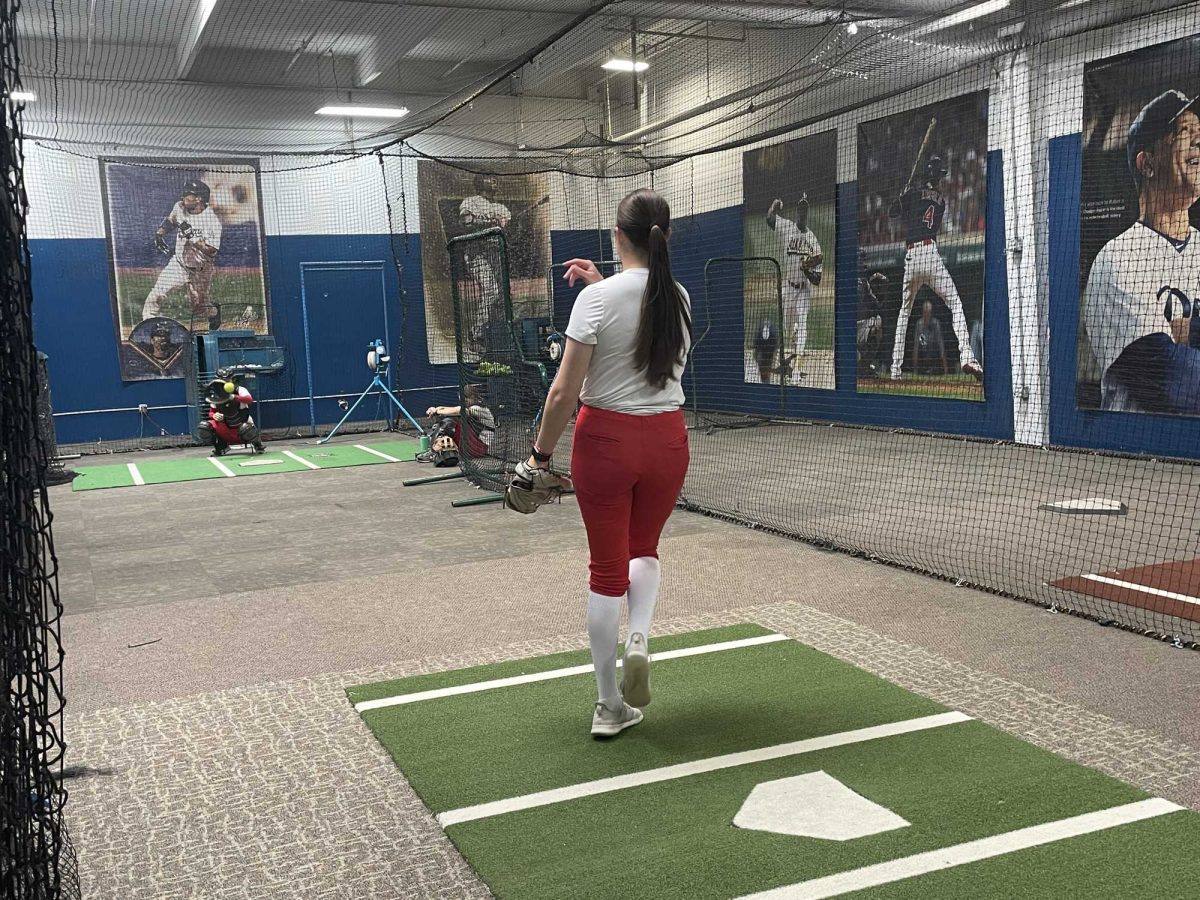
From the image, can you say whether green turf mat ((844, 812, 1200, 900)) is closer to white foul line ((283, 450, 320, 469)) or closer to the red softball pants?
the red softball pants

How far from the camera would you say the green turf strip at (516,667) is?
317cm

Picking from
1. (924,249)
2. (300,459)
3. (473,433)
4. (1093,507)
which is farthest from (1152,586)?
(300,459)

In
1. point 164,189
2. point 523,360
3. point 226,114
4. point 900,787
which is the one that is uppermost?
point 226,114

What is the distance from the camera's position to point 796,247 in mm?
10312

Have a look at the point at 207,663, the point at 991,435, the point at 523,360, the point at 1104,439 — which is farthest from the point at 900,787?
the point at 991,435

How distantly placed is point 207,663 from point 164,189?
29.6 ft

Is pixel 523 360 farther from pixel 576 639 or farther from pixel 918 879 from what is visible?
pixel 918 879

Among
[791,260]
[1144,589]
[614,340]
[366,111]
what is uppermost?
[366,111]

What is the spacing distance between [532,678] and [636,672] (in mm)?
674

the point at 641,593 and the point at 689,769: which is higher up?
the point at 641,593

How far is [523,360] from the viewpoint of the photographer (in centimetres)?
627

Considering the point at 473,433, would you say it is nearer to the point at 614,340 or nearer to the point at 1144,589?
the point at 1144,589

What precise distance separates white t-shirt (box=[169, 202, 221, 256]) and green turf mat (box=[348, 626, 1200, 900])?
30.7 ft

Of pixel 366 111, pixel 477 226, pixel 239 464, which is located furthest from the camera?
pixel 477 226
